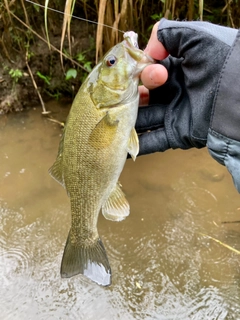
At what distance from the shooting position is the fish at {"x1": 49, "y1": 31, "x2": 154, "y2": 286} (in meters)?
1.61

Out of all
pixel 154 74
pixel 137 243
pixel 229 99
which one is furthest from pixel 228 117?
pixel 137 243

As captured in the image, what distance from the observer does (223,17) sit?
3590 millimetres

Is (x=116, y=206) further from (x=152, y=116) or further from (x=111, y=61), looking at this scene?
(x=111, y=61)

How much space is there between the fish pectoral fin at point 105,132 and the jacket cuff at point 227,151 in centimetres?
41

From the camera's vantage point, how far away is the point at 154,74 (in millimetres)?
1560

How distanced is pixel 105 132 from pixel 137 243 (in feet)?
4.41

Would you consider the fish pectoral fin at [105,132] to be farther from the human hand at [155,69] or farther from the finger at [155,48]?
the finger at [155,48]

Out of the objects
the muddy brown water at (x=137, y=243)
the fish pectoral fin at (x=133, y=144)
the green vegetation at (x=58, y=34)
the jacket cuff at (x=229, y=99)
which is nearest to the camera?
the jacket cuff at (x=229, y=99)

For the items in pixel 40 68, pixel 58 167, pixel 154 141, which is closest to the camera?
pixel 58 167

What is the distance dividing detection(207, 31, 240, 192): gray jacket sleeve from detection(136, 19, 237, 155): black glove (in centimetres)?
5

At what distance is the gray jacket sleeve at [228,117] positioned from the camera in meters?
1.53

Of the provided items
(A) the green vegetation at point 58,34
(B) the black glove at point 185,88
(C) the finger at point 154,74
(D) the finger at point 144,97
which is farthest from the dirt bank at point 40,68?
(C) the finger at point 154,74

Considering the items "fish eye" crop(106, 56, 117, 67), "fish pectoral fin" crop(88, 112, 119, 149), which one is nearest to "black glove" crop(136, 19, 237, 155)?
"fish eye" crop(106, 56, 117, 67)

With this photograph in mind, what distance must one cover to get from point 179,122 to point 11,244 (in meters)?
1.59
